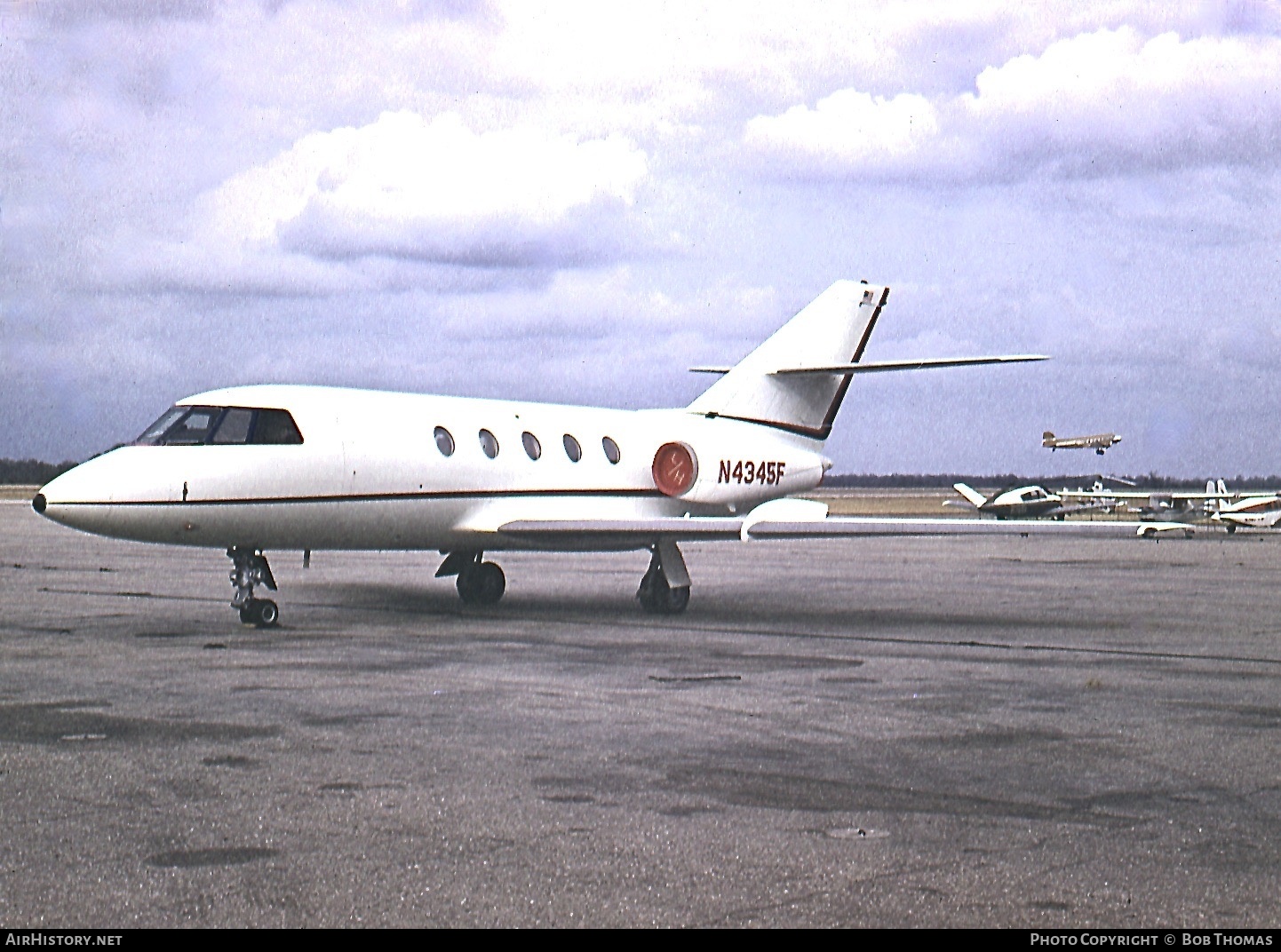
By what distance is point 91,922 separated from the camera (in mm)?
4867

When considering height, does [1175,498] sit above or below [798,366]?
below

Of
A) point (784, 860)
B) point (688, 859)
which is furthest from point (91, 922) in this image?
point (784, 860)

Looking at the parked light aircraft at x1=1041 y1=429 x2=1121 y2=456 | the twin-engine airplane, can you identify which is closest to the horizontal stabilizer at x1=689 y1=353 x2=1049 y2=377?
the twin-engine airplane

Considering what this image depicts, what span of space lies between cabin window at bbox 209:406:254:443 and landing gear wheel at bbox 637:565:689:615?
528 cm

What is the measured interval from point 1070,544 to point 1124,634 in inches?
1183

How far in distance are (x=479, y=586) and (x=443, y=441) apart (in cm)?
270

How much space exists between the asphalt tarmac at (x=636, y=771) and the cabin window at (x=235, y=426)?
2072 millimetres

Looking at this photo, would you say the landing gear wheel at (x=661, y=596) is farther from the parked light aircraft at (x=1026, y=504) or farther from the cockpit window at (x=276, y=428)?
the parked light aircraft at (x=1026, y=504)

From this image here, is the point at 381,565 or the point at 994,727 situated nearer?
the point at 994,727

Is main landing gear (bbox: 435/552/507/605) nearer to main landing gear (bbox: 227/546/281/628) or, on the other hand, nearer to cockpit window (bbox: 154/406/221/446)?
main landing gear (bbox: 227/546/281/628)

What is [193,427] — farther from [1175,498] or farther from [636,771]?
[1175,498]

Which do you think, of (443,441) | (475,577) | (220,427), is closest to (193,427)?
(220,427)

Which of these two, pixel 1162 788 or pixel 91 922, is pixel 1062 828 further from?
pixel 91 922

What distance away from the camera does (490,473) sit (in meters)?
17.8
